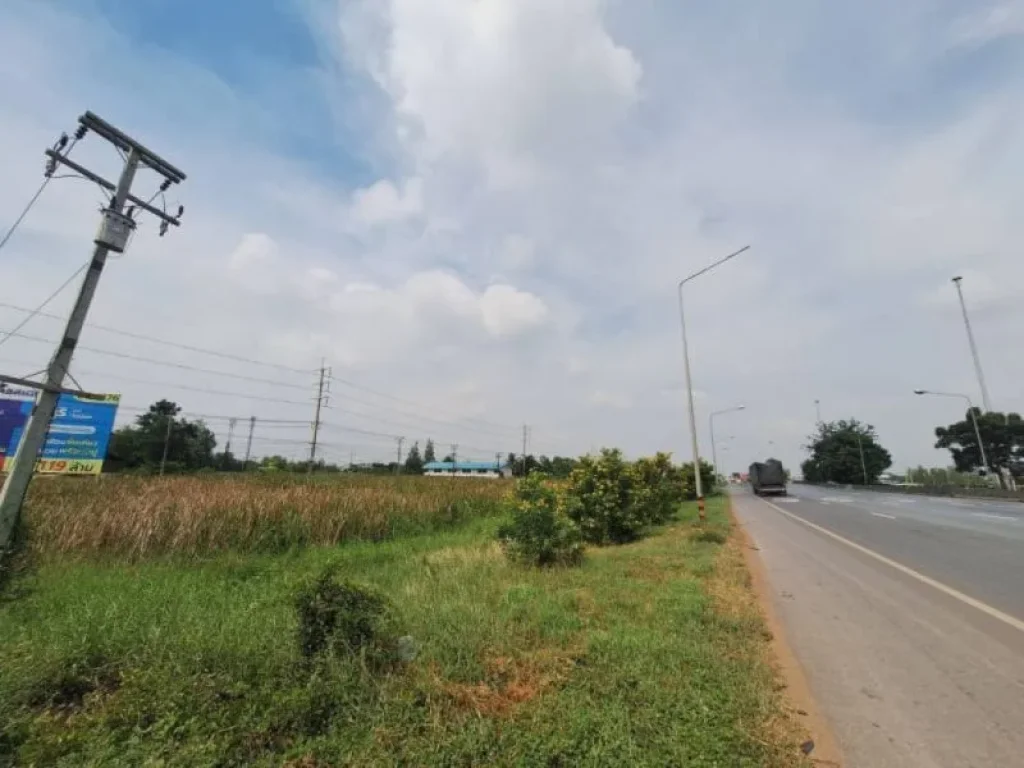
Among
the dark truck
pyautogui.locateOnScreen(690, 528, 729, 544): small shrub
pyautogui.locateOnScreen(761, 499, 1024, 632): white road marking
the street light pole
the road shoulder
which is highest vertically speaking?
the street light pole

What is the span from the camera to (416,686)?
3.86 m

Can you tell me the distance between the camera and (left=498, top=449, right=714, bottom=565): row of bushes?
9.12 m

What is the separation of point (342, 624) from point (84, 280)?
6.22m

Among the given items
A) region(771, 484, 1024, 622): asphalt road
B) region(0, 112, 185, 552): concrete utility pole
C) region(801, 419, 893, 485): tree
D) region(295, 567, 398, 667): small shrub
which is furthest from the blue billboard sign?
region(801, 419, 893, 485): tree

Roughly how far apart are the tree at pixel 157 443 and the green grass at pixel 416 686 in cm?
5193

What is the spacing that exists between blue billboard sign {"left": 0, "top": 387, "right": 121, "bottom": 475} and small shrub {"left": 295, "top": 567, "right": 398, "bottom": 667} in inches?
1176

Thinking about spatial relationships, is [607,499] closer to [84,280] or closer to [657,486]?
[657,486]

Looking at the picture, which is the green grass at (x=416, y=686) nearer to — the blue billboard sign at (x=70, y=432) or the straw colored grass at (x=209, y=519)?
the straw colored grass at (x=209, y=519)

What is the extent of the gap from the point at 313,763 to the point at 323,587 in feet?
5.47

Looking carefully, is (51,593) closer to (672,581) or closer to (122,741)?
(122,741)

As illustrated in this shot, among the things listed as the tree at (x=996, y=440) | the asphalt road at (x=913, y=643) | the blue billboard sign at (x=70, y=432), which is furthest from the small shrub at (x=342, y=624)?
the tree at (x=996, y=440)

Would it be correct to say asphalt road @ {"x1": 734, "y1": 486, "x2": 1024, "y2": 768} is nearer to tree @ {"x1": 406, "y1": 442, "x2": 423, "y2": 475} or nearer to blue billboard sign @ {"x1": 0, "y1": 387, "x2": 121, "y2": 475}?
blue billboard sign @ {"x1": 0, "y1": 387, "x2": 121, "y2": 475}

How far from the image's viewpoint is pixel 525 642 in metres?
4.75

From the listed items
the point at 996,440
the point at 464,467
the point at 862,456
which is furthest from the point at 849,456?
the point at 464,467
